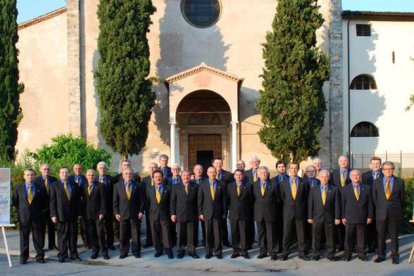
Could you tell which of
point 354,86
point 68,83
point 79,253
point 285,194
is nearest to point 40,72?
point 68,83

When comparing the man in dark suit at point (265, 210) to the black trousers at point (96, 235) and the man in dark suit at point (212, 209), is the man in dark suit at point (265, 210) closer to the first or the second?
the man in dark suit at point (212, 209)

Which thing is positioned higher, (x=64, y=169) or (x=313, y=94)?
(x=313, y=94)

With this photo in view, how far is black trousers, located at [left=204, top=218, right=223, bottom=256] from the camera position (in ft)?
35.4

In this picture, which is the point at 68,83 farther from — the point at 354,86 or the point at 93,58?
the point at 354,86

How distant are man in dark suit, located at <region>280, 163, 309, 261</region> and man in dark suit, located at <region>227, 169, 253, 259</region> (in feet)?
2.37

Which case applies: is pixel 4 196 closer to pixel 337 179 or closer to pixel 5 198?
pixel 5 198

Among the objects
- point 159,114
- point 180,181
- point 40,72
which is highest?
point 40,72

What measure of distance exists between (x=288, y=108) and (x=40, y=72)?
1169 centimetres

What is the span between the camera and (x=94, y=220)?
36.0 feet

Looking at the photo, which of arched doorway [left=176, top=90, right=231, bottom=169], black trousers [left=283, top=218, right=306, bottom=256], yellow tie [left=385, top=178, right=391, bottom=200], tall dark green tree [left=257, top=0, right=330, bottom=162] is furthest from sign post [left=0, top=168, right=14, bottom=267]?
arched doorway [left=176, top=90, right=231, bottom=169]

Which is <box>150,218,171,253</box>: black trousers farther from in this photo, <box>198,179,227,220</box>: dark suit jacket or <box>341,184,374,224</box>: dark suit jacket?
<box>341,184,374,224</box>: dark suit jacket

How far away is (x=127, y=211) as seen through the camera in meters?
10.9

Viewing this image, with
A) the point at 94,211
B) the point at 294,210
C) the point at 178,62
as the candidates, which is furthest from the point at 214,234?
the point at 178,62

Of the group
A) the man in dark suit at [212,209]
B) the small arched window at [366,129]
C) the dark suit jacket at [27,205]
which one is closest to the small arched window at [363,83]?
the small arched window at [366,129]
